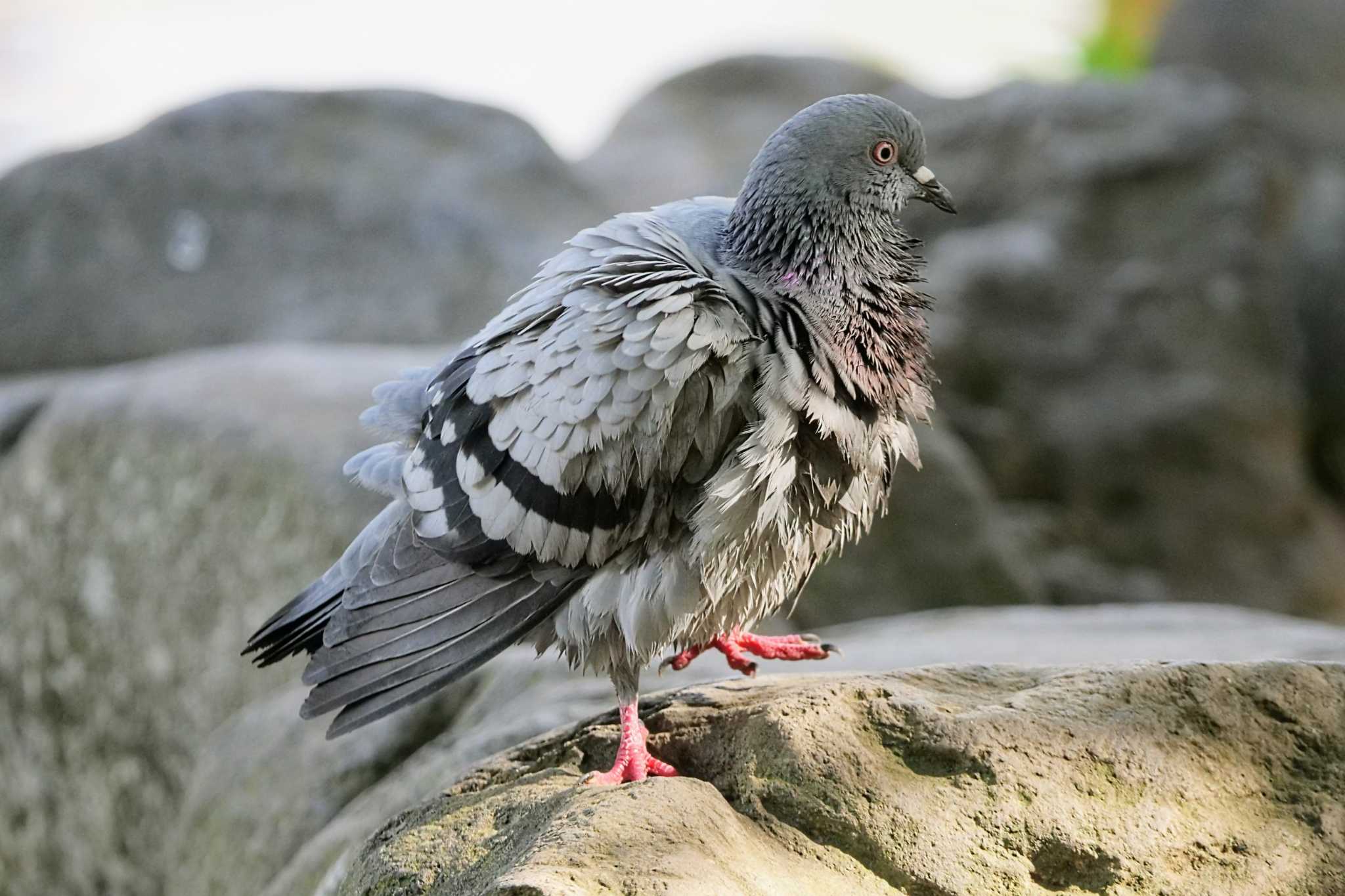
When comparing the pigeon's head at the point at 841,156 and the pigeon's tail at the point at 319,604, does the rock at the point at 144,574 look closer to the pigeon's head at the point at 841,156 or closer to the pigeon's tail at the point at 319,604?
the pigeon's tail at the point at 319,604

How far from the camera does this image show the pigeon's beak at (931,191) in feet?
13.4

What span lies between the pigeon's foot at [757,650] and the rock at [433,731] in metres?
0.49

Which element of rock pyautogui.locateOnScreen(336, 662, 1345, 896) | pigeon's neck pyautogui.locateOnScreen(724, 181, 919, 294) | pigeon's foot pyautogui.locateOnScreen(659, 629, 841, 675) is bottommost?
pigeon's foot pyautogui.locateOnScreen(659, 629, 841, 675)

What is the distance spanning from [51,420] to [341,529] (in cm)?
255

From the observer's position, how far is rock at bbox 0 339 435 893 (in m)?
7.40

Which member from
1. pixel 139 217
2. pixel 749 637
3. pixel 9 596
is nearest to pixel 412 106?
pixel 139 217

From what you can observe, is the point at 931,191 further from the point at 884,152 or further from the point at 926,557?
the point at 926,557

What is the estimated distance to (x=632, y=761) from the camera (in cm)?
353

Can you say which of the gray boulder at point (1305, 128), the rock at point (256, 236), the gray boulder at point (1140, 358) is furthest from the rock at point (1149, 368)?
the rock at point (256, 236)

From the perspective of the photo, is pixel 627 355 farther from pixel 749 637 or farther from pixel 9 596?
pixel 9 596

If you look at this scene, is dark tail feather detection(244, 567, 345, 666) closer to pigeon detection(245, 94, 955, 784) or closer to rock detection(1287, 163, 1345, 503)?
pigeon detection(245, 94, 955, 784)

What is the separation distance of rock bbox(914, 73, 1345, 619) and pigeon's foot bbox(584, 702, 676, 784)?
8479 millimetres

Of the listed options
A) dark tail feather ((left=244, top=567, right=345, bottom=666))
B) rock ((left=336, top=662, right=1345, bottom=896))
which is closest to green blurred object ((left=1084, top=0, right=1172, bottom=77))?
rock ((left=336, top=662, right=1345, bottom=896))

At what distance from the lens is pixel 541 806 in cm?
336
